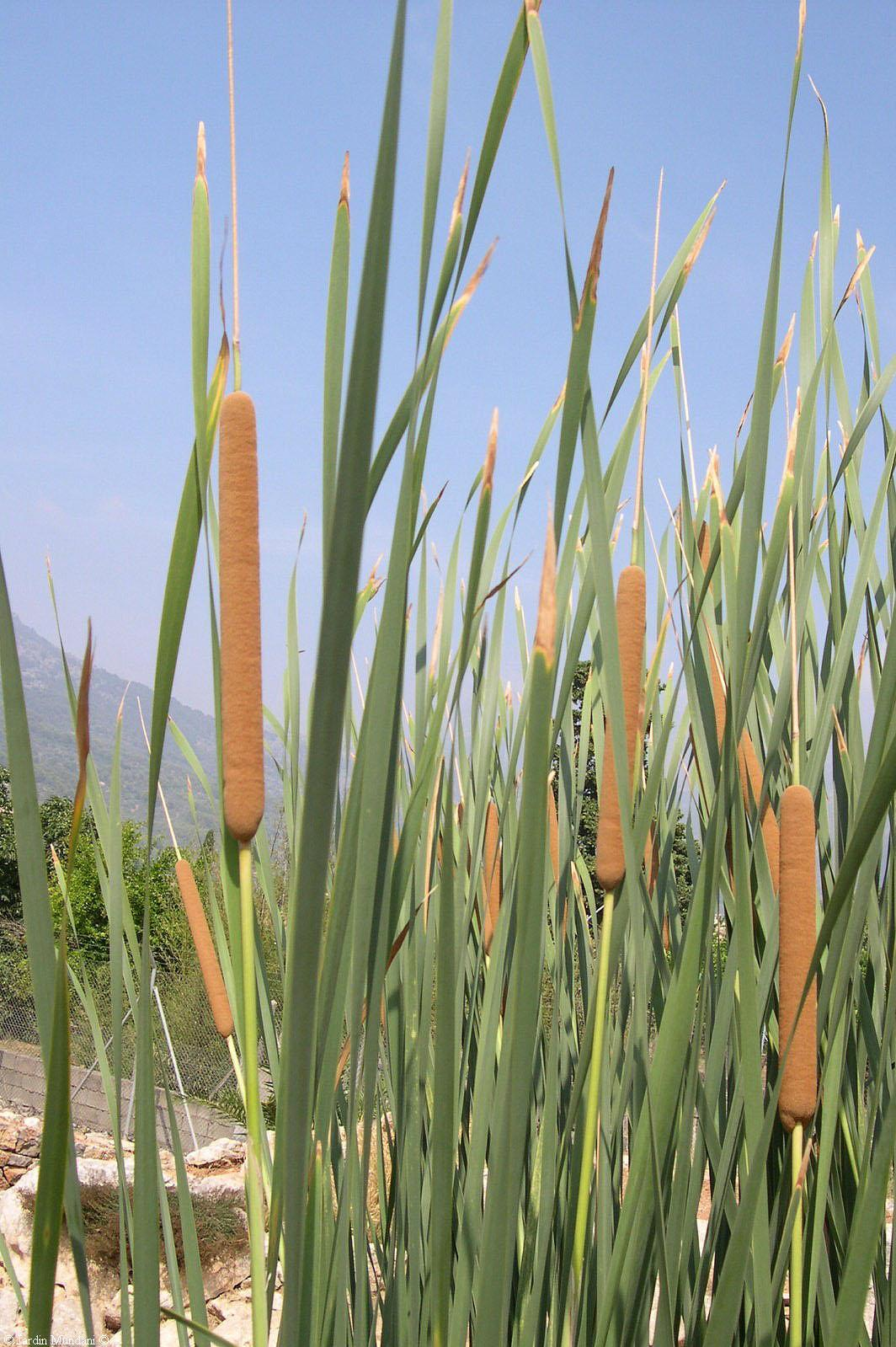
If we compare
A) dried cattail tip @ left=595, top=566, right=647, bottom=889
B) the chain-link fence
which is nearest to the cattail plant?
dried cattail tip @ left=595, top=566, right=647, bottom=889

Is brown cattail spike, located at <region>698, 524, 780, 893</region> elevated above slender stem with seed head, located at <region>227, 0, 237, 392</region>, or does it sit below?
below

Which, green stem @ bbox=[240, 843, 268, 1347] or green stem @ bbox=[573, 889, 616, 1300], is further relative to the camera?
green stem @ bbox=[573, 889, 616, 1300]

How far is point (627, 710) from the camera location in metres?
0.55

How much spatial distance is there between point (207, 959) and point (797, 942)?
0.44m

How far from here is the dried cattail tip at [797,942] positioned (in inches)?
22.3

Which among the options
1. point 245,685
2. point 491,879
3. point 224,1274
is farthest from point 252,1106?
point 224,1274

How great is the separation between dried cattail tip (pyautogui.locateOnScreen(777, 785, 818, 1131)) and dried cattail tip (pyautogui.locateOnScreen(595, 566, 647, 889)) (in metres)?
0.10

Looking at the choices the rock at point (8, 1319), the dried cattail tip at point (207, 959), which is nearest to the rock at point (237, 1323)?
the rock at point (8, 1319)

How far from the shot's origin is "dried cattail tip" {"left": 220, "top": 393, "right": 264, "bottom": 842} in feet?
1.45

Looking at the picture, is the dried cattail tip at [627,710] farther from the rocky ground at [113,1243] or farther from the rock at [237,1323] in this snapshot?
the rocky ground at [113,1243]

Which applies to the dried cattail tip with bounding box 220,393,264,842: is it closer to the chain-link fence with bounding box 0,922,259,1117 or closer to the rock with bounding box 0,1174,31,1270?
the rock with bounding box 0,1174,31,1270

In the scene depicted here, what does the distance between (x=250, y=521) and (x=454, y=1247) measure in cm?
63

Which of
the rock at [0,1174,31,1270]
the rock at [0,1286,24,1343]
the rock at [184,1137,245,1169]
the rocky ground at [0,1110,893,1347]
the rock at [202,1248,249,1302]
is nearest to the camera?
the rock at [0,1286,24,1343]

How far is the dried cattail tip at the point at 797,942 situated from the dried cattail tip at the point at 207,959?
40 centimetres
